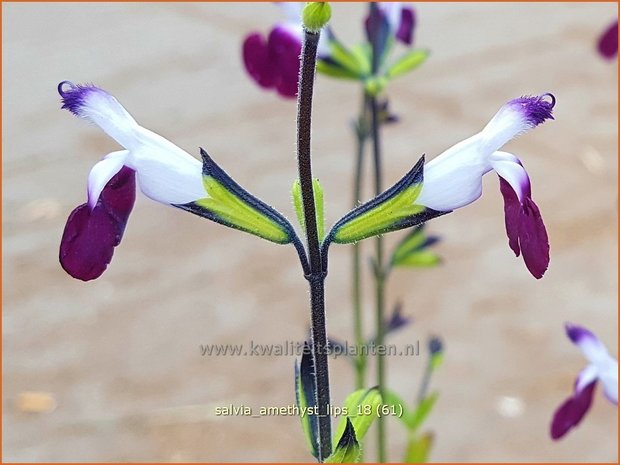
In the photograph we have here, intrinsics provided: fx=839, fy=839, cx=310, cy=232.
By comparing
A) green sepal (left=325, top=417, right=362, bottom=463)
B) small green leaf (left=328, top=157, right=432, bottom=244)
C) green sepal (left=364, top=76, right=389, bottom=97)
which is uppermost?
green sepal (left=364, top=76, right=389, bottom=97)

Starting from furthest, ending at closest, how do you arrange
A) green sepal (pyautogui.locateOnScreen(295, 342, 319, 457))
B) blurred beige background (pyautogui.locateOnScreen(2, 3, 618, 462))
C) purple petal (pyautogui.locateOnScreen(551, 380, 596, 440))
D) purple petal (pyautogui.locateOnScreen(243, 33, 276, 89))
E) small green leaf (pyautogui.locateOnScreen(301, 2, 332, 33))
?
blurred beige background (pyautogui.locateOnScreen(2, 3, 618, 462)) < purple petal (pyautogui.locateOnScreen(243, 33, 276, 89)) < purple petal (pyautogui.locateOnScreen(551, 380, 596, 440)) < green sepal (pyautogui.locateOnScreen(295, 342, 319, 457)) < small green leaf (pyautogui.locateOnScreen(301, 2, 332, 33))

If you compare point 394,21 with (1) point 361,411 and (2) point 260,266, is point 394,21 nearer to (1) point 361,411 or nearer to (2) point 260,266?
(1) point 361,411

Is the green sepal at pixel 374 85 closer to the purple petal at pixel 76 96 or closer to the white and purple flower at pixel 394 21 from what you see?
the white and purple flower at pixel 394 21

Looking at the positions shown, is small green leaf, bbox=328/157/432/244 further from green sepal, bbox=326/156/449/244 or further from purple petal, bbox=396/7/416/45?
purple petal, bbox=396/7/416/45

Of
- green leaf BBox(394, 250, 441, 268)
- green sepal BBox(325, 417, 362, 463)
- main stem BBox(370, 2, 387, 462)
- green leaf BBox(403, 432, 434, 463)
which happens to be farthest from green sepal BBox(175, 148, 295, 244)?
green leaf BBox(403, 432, 434, 463)

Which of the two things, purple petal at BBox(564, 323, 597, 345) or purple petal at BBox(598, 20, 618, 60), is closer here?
purple petal at BBox(564, 323, 597, 345)

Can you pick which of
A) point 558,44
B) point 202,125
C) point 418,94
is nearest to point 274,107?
point 202,125

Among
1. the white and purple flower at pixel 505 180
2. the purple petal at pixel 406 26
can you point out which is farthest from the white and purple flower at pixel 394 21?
the white and purple flower at pixel 505 180
